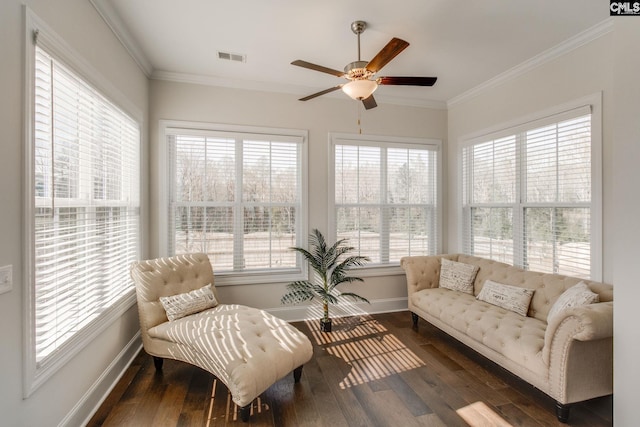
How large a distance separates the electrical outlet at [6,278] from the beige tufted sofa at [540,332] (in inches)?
121

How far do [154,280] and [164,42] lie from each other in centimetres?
221

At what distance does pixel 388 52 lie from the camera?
6.72ft

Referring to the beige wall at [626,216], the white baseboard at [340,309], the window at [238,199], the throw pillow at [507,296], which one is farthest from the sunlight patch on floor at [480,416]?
the window at [238,199]

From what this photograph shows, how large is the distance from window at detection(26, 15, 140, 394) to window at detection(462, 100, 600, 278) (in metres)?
3.99

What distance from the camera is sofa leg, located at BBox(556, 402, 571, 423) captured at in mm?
1975

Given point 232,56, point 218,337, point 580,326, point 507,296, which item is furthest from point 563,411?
point 232,56

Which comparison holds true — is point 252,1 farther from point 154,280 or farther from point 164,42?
point 154,280

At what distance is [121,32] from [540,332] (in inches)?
165

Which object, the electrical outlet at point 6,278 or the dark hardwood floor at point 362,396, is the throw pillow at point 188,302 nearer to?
the dark hardwood floor at point 362,396

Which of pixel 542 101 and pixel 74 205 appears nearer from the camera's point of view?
pixel 74 205

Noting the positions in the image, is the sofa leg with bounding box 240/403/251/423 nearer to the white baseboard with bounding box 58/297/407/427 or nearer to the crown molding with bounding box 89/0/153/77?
the white baseboard with bounding box 58/297/407/427

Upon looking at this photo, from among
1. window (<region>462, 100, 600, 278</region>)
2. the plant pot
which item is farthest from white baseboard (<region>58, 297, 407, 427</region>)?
window (<region>462, 100, 600, 278</region>)

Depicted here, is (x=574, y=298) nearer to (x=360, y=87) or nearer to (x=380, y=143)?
(x=360, y=87)

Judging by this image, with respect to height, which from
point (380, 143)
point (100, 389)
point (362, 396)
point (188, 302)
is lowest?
point (362, 396)
